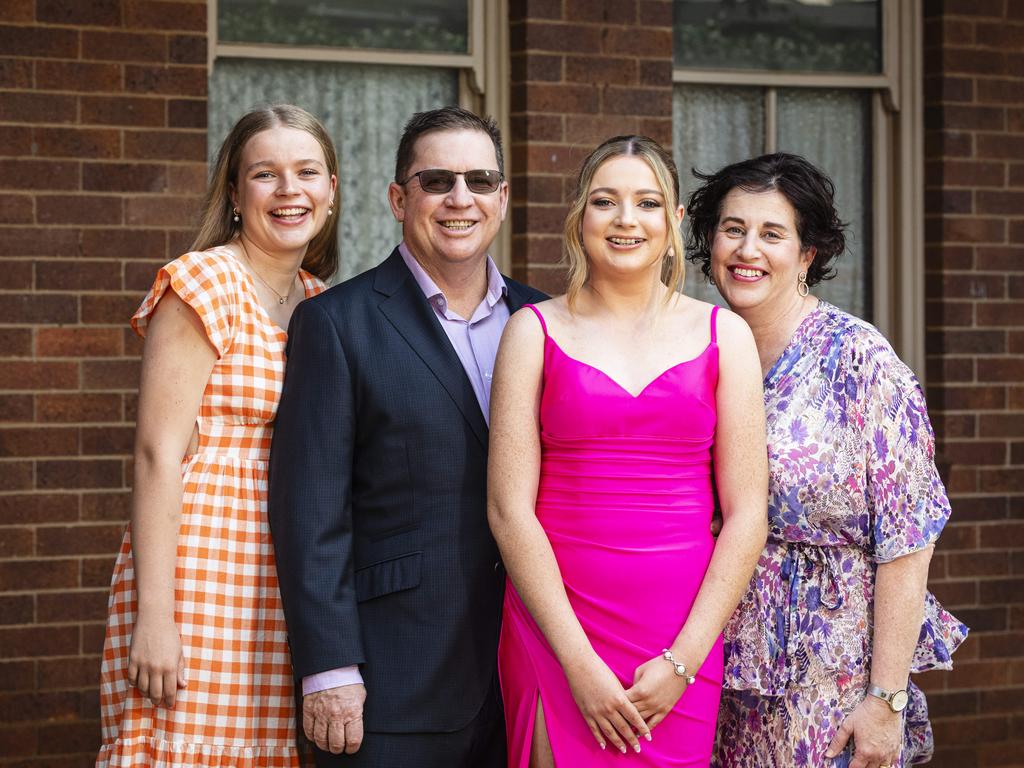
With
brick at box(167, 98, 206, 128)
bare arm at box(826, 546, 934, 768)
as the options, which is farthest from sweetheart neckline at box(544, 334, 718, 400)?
brick at box(167, 98, 206, 128)

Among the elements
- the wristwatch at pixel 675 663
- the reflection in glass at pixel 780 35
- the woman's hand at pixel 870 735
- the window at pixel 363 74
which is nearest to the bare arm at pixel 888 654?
the woman's hand at pixel 870 735

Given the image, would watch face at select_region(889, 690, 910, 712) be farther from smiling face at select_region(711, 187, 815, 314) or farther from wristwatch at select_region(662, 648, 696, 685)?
smiling face at select_region(711, 187, 815, 314)

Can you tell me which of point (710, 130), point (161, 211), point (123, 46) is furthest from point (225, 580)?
point (710, 130)

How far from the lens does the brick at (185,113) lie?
4.90 meters

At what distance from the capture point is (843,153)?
19.6 feet

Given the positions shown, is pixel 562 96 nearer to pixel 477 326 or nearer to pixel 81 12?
pixel 81 12

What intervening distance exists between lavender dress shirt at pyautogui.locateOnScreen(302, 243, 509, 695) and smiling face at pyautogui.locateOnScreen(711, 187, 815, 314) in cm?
56

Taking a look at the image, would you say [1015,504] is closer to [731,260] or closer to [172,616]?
[731,260]

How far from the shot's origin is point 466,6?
5.43 meters

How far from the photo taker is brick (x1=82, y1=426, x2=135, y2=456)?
4.83 m

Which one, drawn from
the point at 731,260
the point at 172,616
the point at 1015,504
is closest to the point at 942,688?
the point at 1015,504

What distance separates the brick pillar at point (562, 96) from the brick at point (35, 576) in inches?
Answer: 76.2

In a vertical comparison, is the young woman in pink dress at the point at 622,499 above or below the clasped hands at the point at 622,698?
above

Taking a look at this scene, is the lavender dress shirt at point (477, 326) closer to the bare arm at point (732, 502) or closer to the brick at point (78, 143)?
the bare arm at point (732, 502)
